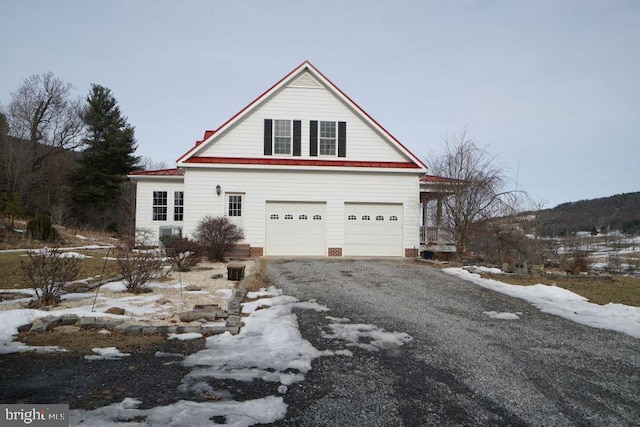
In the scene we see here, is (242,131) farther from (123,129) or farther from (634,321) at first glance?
(123,129)

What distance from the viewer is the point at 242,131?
15812 millimetres

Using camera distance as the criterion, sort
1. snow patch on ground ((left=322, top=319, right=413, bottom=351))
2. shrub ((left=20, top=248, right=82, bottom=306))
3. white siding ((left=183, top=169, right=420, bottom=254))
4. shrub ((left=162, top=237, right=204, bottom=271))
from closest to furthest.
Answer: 1. snow patch on ground ((left=322, top=319, right=413, bottom=351))
2. shrub ((left=20, top=248, right=82, bottom=306))
3. shrub ((left=162, top=237, right=204, bottom=271))
4. white siding ((left=183, top=169, right=420, bottom=254))

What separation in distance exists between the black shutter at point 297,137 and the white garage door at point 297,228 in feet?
7.58

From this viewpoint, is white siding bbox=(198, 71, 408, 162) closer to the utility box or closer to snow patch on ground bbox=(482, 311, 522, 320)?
the utility box

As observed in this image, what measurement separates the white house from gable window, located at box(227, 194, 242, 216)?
0.04 m

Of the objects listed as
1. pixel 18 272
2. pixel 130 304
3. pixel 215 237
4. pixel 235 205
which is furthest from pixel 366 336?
pixel 235 205

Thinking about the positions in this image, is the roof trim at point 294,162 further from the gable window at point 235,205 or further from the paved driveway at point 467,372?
the paved driveway at point 467,372

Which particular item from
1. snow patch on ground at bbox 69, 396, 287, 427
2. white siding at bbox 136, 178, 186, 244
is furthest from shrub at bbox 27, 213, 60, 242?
snow patch on ground at bbox 69, 396, 287, 427

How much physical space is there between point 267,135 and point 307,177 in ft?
8.42

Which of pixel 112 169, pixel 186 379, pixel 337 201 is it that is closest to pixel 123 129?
pixel 112 169

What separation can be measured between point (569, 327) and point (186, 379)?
5475mm

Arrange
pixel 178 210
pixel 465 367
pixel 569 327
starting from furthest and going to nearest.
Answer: pixel 178 210
pixel 569 327
pixel 465 367

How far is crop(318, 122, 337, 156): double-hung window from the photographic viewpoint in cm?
1622

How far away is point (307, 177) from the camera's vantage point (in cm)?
1567
